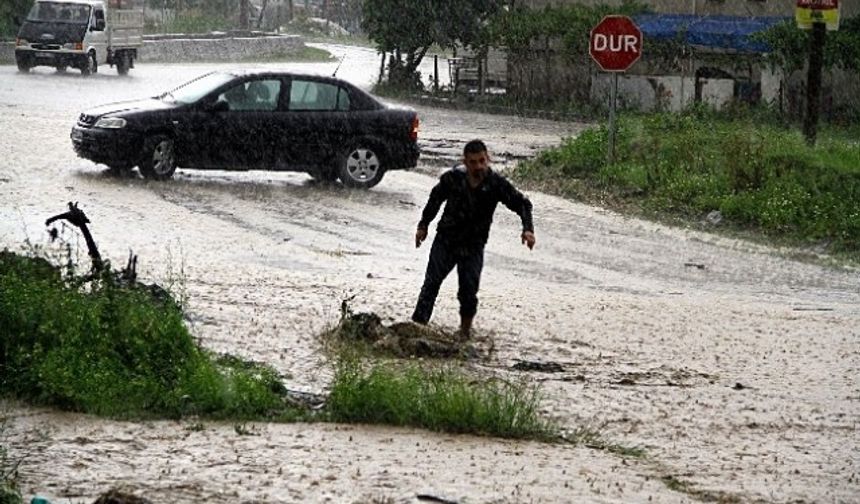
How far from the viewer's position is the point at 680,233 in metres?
22.4

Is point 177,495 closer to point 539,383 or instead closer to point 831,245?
point 539,383

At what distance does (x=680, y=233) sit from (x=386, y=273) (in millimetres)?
6327

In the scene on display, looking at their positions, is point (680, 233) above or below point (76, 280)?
below

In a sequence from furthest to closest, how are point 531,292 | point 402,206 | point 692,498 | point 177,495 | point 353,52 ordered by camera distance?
point 353,52
point 402,206
point 531,292
point 692,498
point 177,495

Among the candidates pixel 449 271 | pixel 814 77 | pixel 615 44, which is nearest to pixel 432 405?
pixel 449 271

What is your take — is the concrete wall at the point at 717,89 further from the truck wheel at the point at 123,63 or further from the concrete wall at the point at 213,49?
the concrete wall at the point at 213,49

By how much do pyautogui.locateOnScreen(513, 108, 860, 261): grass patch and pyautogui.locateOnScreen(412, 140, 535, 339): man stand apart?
8.41 metres

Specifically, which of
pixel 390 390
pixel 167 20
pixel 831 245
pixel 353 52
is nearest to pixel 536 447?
pixel 390 390

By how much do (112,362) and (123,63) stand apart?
42.2 meters

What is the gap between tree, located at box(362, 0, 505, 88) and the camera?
5019cm

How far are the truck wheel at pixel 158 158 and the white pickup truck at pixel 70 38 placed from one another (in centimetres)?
2613

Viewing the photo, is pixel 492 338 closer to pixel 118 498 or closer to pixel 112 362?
pixel 112 362

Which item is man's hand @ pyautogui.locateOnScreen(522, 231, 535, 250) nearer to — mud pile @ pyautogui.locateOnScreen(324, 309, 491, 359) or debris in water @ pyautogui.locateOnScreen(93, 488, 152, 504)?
mud pile @ pyautogui.locateOnScreen(324, 309, 491, 359)

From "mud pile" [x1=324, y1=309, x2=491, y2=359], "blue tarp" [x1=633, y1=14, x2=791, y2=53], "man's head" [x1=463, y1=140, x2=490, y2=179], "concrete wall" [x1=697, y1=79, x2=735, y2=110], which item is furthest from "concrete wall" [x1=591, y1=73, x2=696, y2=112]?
"mud pile" [x1=324, y1=309, x2=491, y2=359]
